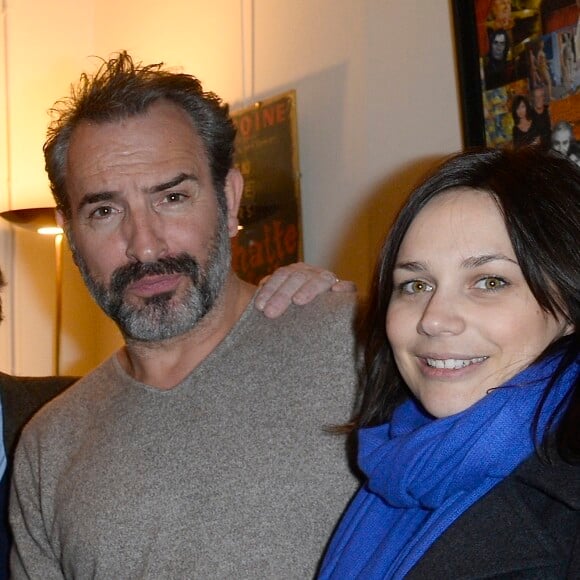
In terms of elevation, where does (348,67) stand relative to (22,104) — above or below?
below

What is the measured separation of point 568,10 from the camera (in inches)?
91.0

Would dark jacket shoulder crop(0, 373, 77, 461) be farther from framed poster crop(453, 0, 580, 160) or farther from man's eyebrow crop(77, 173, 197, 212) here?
framed poster crop(453, 0, 580, 160)

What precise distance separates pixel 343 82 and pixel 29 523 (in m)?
1.86

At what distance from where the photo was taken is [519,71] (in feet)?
8.11

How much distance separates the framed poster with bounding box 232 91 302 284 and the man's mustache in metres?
1.56

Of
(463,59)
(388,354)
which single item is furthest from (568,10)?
(388,354)

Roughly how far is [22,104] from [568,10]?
126 inches

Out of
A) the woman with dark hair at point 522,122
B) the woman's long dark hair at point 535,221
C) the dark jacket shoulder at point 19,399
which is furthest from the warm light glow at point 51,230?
the woman's long dark hair at point 535,221

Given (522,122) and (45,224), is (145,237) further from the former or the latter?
(45,224)

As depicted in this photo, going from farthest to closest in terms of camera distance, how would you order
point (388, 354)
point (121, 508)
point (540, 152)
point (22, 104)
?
point (22, 104) < point (121, 508) < point (388, 354) < point (540, 152)

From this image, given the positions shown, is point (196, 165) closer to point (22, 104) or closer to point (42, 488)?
point (42, 488)

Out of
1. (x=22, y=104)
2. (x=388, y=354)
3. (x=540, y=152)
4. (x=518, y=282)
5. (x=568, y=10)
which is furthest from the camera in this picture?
(x=22, y=104)

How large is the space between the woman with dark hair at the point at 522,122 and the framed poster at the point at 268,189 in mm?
1075

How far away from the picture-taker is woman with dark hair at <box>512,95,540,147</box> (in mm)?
2410
